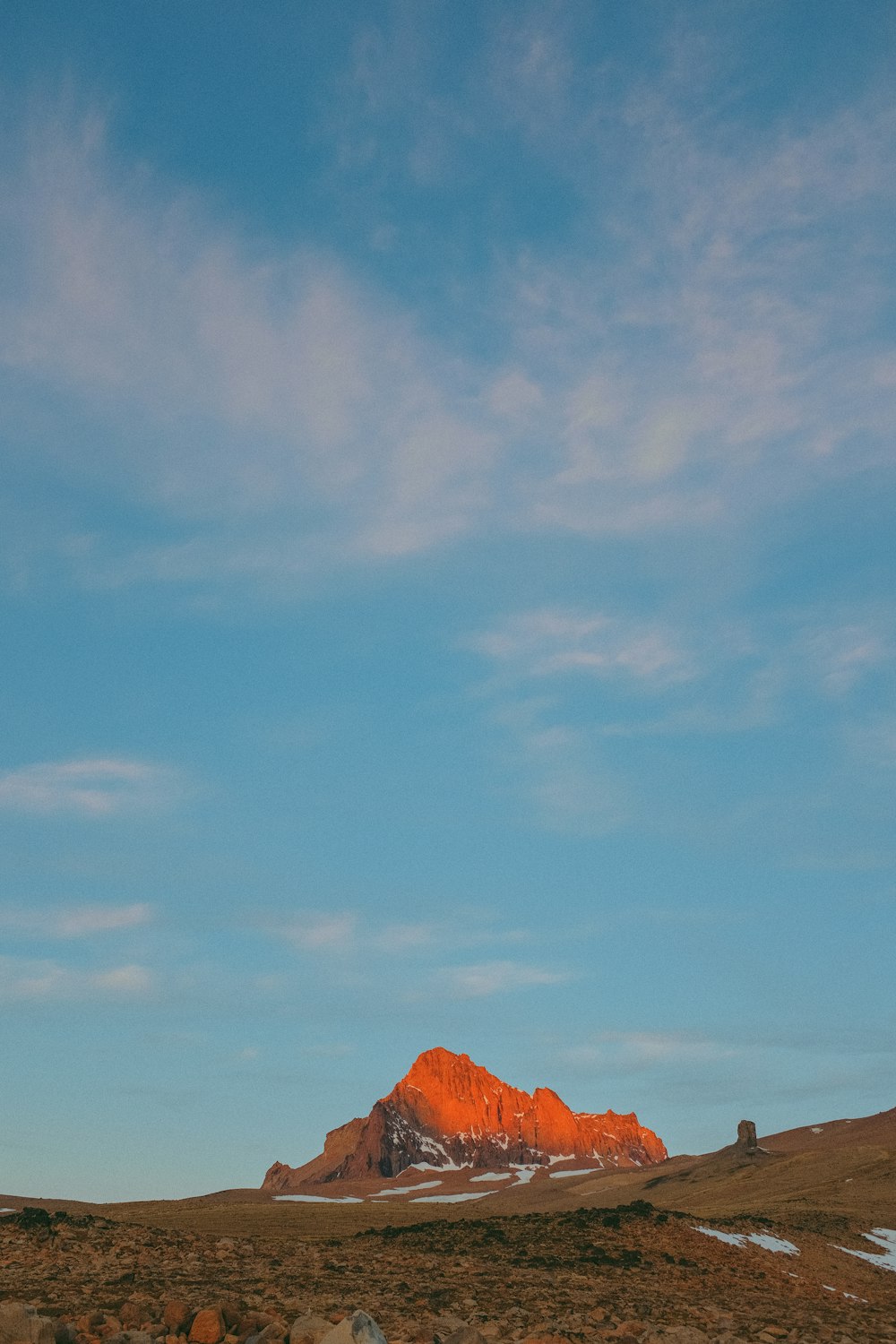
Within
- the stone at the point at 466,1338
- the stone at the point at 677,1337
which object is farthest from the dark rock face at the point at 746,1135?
the stone at the point at 466,1338

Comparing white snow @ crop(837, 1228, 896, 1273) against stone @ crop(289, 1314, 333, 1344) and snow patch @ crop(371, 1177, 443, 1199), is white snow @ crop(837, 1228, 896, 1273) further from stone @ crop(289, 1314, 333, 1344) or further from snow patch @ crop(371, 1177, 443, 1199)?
snow patch @ crop(371, 1177, 443, 1199)

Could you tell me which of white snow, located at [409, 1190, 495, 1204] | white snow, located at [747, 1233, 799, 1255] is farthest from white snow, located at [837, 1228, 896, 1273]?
white snow, located at [409, 1190, 495, 1204]

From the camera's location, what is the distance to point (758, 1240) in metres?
33.5

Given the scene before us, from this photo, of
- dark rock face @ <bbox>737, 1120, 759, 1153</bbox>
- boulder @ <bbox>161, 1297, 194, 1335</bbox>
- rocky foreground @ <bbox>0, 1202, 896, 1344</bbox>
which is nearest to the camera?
boulder @ <bbox>161, 1297, 194, 1335</bbox>

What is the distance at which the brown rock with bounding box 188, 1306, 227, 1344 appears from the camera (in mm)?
14961

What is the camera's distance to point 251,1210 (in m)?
60.3

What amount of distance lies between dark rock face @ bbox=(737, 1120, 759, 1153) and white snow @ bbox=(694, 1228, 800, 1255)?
64782mm

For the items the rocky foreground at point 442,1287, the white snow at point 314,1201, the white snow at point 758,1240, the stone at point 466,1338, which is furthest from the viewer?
the white snow at point 314,1201

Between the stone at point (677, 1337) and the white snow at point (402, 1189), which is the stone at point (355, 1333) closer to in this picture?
the stone at point (677, 1337)

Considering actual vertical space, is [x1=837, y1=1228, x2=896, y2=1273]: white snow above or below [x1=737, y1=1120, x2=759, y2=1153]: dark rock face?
below

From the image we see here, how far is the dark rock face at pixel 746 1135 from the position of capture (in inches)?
3685

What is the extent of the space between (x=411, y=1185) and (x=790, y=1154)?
290 feet

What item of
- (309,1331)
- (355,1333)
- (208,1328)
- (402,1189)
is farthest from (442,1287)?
(402,1189)

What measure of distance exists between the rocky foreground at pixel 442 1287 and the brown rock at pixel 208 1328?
24 millimetres
